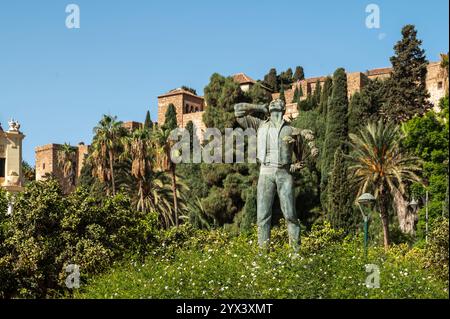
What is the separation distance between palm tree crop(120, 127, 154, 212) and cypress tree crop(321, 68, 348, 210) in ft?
33.7

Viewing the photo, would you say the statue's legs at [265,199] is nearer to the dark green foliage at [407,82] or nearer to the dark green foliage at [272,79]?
the dark green foliage at [407,82]

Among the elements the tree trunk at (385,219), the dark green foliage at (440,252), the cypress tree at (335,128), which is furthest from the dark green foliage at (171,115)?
the dark green foliage at (440,252)

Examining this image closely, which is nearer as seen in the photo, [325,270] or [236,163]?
[325,270]

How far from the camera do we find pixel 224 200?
44312 mm

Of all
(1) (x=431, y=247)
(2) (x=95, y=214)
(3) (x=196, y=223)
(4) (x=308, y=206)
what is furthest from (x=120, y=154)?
(1) (x=431, y=247)

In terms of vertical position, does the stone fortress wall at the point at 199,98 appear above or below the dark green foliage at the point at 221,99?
above

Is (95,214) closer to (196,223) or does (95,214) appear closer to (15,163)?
(15,163)

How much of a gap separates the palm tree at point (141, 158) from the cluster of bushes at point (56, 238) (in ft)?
59.7

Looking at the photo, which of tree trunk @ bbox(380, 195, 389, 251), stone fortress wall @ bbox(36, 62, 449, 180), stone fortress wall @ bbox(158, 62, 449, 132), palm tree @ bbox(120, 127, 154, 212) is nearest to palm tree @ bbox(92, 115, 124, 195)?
palm tree @ bbox(120, 127, 154, 212)

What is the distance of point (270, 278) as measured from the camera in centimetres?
1217

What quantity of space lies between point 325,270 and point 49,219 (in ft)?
30.4

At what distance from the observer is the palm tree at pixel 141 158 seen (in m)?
40.2

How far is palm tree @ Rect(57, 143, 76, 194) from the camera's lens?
73.2 metres

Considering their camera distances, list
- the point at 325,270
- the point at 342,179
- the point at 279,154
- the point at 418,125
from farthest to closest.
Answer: the point at 342,179 → the point at 418,125 → the point at 279,154 → the point at 325,270
